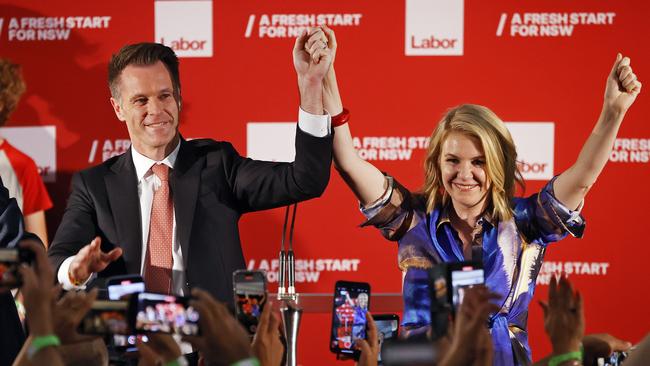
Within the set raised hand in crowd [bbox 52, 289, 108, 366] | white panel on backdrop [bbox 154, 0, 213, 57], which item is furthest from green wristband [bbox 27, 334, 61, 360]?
white panel on backdrop [bbox 154, 0, 213, 57]

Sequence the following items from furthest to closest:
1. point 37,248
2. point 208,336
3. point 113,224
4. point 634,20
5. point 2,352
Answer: point 634,20 → point 113,224 → point 2,352 → point 37,248 → point 208,336

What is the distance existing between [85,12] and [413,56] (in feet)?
5.00

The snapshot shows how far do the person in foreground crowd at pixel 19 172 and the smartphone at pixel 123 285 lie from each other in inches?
84.0

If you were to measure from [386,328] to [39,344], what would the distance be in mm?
1054

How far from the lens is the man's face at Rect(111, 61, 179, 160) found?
279 centimetres

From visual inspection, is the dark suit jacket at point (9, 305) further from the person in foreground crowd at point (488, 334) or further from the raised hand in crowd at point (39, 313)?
the person in foreground crowd at point (488, 334)

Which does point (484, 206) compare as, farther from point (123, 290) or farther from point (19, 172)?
point (19, 172)

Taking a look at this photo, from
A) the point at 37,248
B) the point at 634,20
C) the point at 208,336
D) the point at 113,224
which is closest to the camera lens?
the point at 208,336

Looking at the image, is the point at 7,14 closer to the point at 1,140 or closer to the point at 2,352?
the point at 1,140

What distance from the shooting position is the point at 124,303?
1.74m

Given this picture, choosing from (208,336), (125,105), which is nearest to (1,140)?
(125,105)

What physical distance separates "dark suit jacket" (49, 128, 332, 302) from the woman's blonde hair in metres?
0.35

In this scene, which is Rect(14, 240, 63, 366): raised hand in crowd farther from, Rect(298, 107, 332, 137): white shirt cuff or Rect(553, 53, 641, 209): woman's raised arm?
Rect(553, 53, 641, 209): woman's raised arm

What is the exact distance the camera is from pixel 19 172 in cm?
398
